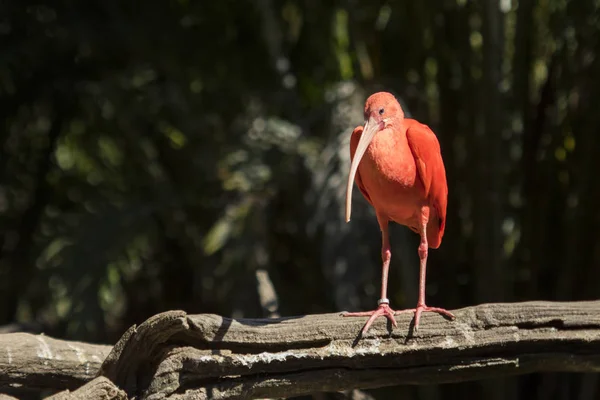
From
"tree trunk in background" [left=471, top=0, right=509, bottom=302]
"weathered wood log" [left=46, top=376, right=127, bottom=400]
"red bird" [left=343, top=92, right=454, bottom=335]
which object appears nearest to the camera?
"weathered wood log" [left=46, top=376, right=127, bottom=400]

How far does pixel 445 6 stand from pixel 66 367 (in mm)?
4061

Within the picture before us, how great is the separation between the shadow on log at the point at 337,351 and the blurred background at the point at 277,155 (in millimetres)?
1725

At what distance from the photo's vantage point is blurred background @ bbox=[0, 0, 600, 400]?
6023 mm

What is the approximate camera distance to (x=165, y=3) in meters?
7.39

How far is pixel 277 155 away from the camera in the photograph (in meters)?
6.14

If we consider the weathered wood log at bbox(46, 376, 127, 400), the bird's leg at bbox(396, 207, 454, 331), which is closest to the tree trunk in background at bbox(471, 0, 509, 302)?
the bird's leg at bbox(396, 207, 454, 331)

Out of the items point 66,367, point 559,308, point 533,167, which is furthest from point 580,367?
point 533,167

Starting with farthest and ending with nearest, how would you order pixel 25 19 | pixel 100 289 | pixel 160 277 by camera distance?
pixel 160 277, pixel 25 19, pixel 100 289

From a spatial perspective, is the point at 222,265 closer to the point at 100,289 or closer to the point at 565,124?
the point at 100,289

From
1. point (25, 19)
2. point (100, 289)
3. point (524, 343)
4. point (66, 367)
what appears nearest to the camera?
point (524, 343)

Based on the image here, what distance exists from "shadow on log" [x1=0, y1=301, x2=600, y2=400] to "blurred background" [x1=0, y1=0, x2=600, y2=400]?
1.72 metres

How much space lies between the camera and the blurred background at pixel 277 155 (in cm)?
602

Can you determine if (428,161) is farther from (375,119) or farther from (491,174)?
(491,174)

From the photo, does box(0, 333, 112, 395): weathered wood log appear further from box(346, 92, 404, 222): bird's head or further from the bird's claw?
box(346, 92, 404, 222): bird's head
